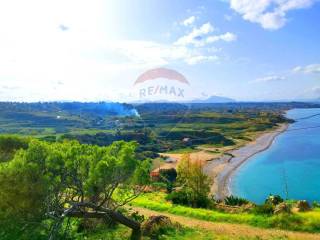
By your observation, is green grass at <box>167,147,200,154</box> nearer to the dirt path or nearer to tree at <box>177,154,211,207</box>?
tree at <box>177,154,211,207</box>

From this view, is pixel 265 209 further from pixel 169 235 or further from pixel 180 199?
pixel 180 199

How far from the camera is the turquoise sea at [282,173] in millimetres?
68688

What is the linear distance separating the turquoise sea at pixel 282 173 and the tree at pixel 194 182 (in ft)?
33.7

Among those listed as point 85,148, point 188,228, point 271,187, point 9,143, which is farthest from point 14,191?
point 271,187

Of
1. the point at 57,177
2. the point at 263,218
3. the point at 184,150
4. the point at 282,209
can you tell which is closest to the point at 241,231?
the point at 263,218

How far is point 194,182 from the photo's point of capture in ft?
135

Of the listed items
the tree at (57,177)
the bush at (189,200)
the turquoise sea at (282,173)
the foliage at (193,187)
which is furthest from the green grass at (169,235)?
the turquoise sea at (282,173)

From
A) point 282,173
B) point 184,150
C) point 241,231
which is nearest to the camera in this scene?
point 241,231

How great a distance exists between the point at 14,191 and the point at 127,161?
568 cm

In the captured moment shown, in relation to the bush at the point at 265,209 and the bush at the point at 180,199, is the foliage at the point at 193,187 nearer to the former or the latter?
the bush at the point at 180,199

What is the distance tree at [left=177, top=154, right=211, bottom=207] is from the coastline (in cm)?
1952

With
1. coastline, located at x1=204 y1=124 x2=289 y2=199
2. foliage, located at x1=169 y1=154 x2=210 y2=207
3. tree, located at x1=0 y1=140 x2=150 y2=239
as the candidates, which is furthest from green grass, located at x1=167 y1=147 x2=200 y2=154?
tree, located at x1=0 y1=140 x2=150 y2=239

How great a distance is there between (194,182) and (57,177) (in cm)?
2287

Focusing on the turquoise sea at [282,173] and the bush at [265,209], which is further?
the turquoise sea at [282,173]
